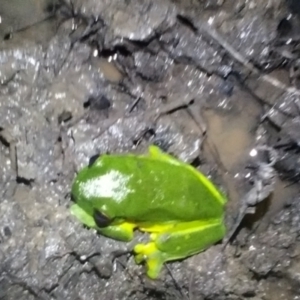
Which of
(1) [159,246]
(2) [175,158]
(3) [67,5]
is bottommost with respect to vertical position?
(1) [159,246]

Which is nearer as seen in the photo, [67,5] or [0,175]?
[0,175]

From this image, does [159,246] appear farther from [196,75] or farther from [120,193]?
[196,75]

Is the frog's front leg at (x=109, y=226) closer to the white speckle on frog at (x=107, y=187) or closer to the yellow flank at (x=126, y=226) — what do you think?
the yellow flank at (x=126, y=226)

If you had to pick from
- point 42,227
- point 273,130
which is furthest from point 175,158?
point 42,227

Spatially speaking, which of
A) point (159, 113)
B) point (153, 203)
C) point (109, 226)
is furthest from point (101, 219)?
point (159, 113)

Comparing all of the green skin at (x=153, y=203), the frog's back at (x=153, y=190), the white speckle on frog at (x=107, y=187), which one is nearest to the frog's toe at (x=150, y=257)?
the green skin at (x=153, y=203)

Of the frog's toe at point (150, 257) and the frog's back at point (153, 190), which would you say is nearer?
the frog's back at point (153, 190)
